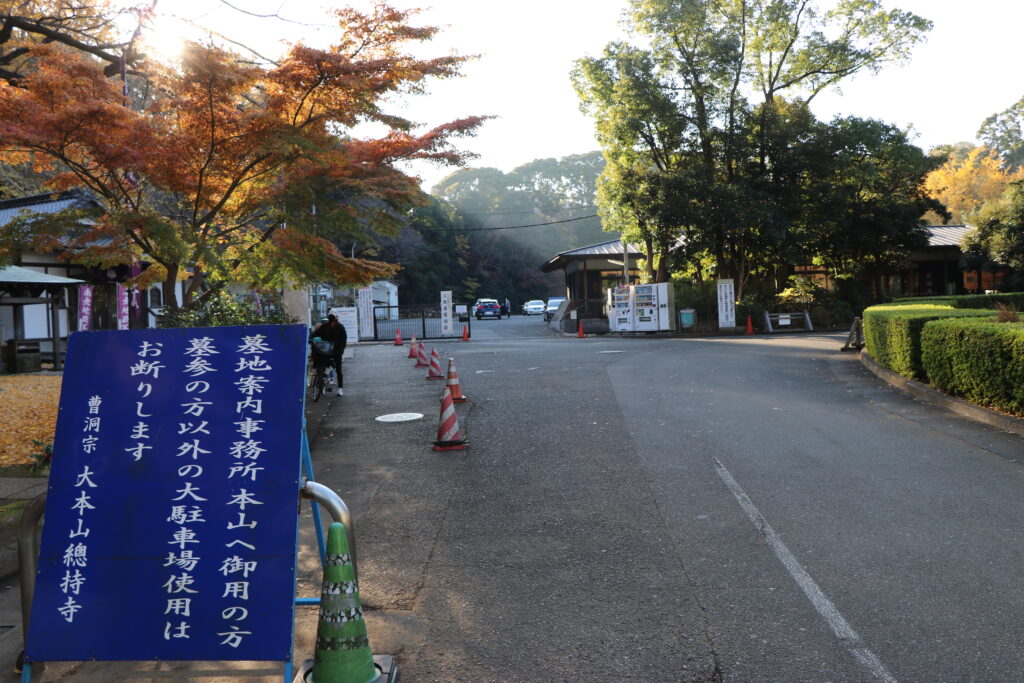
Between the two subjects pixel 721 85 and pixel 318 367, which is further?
pixel 721 85

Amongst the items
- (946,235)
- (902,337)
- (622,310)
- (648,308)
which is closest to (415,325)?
(622,310)

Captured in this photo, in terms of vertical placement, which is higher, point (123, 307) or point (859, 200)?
point (859, 200)

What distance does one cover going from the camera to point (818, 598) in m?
4.27

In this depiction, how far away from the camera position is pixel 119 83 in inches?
412

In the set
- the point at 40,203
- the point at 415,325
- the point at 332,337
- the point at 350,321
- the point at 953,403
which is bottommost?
the point at 953,403

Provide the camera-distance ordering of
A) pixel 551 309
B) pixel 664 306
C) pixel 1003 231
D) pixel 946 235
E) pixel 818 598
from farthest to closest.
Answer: pixel 551 309
pixel 946 235
pixel 664 306
pixel 1003 231
pixel 818 598

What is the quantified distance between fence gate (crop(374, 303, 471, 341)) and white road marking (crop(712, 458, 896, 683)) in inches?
1029

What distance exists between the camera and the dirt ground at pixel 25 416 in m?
8.98

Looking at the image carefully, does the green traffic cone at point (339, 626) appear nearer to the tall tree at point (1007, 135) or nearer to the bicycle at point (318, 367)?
the bicycle at point (318, 367)

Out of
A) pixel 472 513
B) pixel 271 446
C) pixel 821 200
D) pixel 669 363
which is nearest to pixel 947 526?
pixel 472 513

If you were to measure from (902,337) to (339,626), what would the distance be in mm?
12478

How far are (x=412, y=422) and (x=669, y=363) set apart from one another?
849 centimetres

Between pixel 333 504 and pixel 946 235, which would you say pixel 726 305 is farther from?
pixel 333 504

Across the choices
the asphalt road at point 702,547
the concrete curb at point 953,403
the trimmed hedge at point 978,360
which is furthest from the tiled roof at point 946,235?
the asphalt road at point 702,547
